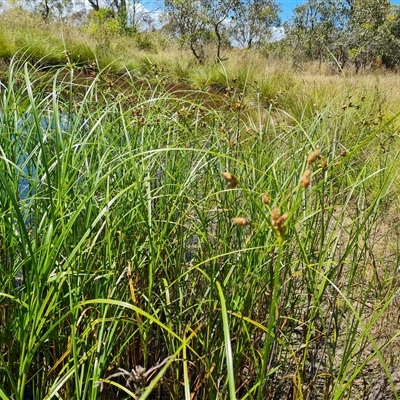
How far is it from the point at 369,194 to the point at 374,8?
15314 mm

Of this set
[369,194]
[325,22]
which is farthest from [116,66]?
[325,22]

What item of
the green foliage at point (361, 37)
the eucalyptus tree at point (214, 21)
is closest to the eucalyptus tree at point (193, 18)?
the eucalyptus tree at point (214, 21)

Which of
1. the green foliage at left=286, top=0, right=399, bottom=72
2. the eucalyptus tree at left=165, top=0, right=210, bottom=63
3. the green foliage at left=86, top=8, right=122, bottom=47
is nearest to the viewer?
the green foliage at left=86, top=8, right=122, bottom=47

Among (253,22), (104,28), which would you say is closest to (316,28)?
(253,22)

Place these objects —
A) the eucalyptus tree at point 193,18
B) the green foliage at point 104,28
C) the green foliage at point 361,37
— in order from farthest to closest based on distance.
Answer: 1. the green foliage at point 361,37
2. the eucalyptus tree at point 193,18
3. the green foliage at point 104,28

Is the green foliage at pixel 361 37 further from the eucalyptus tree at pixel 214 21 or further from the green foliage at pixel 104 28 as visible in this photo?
the green foliage at pixel 104 28

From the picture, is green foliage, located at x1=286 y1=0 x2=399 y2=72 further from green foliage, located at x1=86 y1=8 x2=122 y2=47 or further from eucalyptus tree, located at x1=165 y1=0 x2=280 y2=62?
green foliage, located at x1=86 y1=8 x2=122 y2=47

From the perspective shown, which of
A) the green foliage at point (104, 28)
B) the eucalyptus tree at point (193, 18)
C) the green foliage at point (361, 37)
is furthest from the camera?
the green foliage at point (361, 37)

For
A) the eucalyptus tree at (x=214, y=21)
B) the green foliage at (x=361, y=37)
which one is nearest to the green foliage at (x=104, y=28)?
the eucalyptus tree at (x=214, y=21)

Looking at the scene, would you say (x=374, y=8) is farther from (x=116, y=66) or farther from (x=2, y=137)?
(x=2, y=137)

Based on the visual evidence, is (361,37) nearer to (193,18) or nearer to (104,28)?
(193,18)

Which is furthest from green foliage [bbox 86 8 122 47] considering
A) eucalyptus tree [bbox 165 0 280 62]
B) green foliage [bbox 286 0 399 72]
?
green foliage [bbox 286 0 399 72]

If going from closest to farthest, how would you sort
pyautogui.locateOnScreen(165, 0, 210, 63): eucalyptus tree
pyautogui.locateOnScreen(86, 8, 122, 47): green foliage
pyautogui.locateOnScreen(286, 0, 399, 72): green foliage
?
pyautogui.locateOnScreen(86, 8, 122, 47): green foliage
pyautogui.locateOnScreen(165, 0, 210, 63): eucalyptus tree
pyautogui.locateOnScreen(286, 0, 399, 72): green foliage

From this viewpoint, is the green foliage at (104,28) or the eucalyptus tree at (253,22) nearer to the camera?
the green foliage at (104,28)
